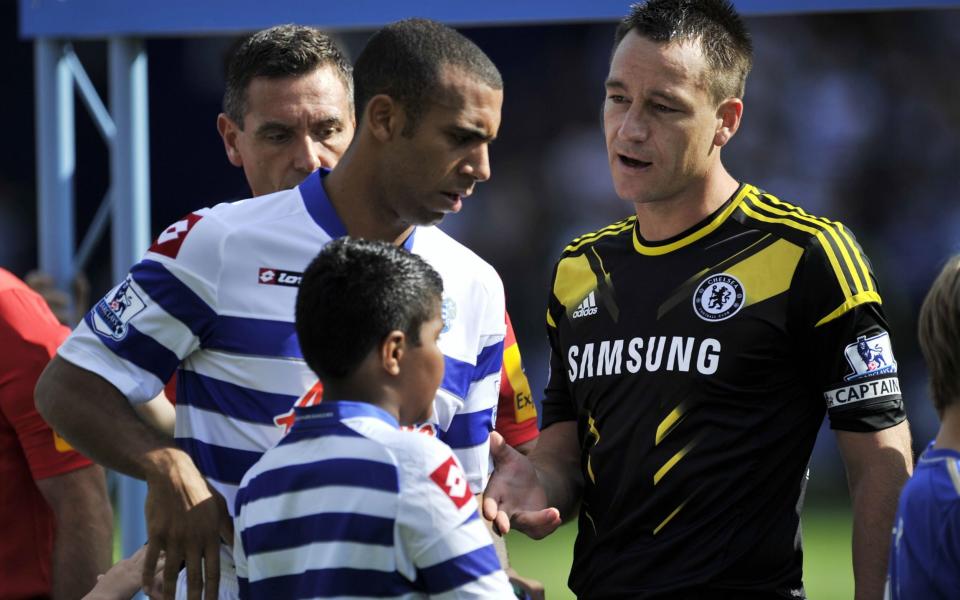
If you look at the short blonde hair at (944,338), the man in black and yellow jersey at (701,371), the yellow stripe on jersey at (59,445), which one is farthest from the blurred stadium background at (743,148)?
the short blonde hair at (944,338)

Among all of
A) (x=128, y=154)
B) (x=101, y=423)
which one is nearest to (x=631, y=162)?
(x=101, y=423)

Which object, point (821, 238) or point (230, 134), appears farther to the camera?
point (230, 134)

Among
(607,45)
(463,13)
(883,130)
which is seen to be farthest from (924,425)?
(463,13)

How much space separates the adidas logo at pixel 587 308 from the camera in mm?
2791

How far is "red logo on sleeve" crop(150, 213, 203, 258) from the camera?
2227 millimetres

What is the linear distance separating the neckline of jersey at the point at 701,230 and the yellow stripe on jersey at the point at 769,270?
0.13 meters

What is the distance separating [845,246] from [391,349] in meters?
1.04

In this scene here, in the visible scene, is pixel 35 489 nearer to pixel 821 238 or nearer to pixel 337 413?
pixel 337 413

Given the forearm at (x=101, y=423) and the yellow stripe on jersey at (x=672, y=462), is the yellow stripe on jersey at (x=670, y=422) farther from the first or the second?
the forearm at (x=101, y=423)

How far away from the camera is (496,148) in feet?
28.0

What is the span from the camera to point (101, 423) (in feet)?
7.00

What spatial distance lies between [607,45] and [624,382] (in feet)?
20.2

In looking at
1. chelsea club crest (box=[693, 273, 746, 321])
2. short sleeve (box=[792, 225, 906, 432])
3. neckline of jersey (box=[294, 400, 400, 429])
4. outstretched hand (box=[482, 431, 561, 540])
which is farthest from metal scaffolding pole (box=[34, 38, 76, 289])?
short sleeve (box=[792, 225, 906, 432])

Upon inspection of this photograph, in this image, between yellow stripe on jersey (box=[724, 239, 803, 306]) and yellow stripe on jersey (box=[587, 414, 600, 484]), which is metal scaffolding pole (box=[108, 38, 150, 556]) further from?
yellow stripe on jersey (box=[724, 239, 803, 306])
